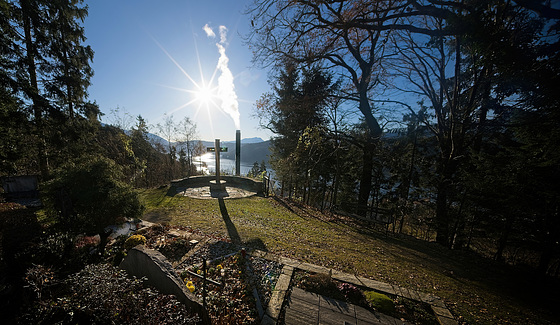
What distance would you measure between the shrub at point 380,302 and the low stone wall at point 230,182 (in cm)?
1124

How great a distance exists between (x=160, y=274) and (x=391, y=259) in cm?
610

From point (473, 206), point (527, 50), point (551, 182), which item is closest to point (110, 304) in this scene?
point (527, 50)

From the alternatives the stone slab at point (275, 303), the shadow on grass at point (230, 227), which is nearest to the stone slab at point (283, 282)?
the stone slab at point (275, 303)

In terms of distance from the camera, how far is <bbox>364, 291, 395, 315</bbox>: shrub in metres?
3.39

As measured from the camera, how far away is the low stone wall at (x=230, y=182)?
1442 centimetres

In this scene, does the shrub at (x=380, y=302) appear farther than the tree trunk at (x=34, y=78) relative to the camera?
No

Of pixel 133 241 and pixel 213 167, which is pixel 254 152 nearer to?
pixel 213 167

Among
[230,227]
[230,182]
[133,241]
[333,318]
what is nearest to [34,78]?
[133,241]

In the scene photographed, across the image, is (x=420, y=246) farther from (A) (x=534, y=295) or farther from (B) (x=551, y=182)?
(B) (x=551, y=182)

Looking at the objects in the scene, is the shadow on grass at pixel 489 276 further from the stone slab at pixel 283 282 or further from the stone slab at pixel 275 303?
the stone slab at pixel 275 303

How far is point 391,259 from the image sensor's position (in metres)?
5.50

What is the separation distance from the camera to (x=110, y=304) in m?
2.49

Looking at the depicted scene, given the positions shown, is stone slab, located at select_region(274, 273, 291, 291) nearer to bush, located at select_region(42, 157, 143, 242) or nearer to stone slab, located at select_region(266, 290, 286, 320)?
stone slab, located at select_region(266, 290, 286, 320)

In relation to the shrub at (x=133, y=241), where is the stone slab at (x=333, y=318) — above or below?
below
